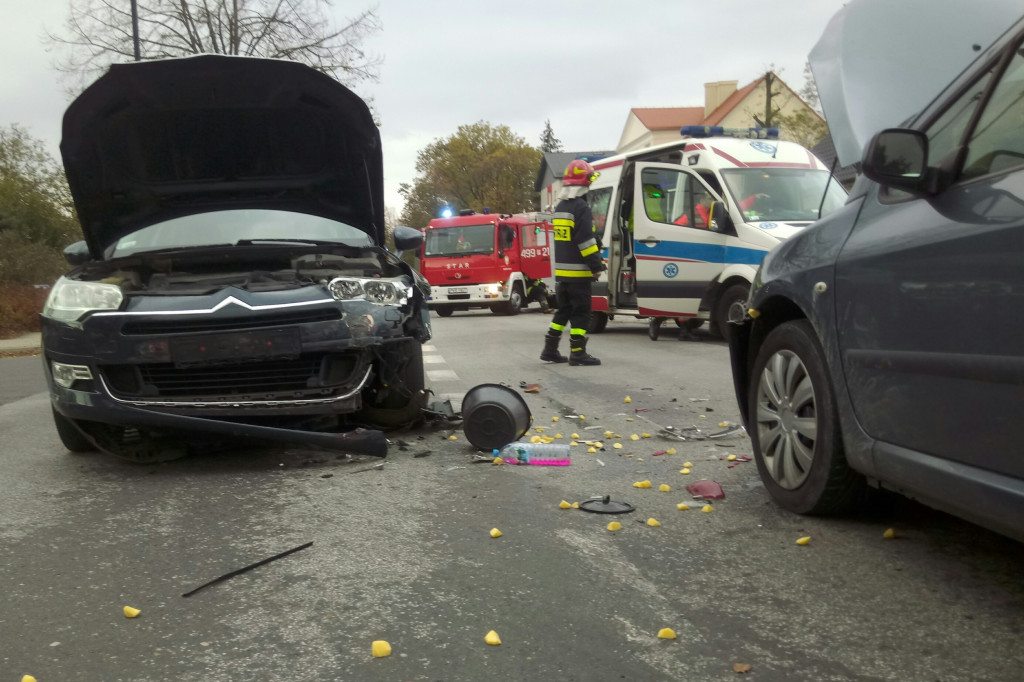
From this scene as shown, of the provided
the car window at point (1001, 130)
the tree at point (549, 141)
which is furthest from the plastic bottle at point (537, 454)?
the tree at point (549, 141)

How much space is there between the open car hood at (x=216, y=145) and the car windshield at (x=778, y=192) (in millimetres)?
6675

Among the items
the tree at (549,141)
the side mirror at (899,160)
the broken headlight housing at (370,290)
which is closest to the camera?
the side mirror at (899,160)

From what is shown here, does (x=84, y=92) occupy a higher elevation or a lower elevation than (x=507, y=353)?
higher

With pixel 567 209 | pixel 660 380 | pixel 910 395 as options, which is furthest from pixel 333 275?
pixel 567 209

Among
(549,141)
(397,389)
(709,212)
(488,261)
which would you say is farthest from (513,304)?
(549,141)

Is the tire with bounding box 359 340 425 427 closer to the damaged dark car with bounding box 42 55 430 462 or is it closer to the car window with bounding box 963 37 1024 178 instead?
the damaged dark car with bounding box 42 55 430 462

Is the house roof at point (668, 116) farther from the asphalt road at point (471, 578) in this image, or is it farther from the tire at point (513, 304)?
the asphalt road at point (471, 578)

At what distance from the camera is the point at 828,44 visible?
4.02 m

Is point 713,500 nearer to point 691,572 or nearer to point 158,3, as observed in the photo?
point 691,572

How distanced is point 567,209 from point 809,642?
793 cm

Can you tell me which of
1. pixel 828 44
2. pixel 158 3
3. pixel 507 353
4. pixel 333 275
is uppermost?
pixel 158 3

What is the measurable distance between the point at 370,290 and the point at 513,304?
754 inches

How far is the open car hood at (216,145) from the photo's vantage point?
212 inches

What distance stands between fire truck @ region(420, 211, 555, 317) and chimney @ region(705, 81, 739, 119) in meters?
49.3
